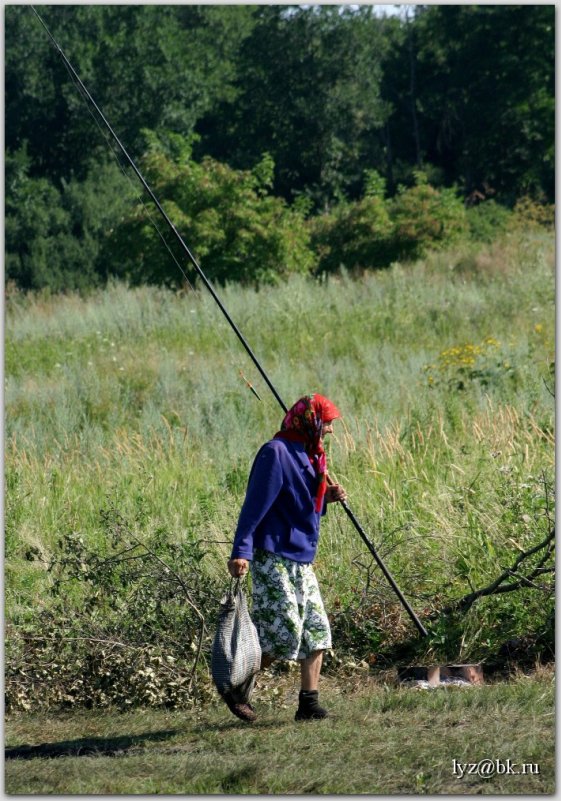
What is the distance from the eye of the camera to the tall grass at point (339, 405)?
7965 mm

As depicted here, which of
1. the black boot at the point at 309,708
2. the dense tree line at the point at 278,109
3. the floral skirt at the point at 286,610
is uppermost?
the dense tree line at the point at 278,109

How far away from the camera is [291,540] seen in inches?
236

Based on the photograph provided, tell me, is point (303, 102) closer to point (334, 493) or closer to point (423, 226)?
point (423, 226)

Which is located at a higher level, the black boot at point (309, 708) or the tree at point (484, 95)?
the tree at point (484, 95)

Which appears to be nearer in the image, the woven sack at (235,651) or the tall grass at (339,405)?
the woven sack at (235,651)

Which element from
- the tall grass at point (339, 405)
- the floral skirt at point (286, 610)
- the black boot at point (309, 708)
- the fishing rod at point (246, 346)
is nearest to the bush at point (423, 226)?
the tall grass at point (339, 405)

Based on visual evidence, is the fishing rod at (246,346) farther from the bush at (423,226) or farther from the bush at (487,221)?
the bush at (487,221)

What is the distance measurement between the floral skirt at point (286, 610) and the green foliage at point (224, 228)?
1833 centimetres

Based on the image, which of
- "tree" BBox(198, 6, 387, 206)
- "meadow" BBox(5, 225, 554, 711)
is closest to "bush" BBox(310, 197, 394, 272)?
"meadow" BBox(5, 225, 554, 711)

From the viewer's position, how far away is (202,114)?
1649 inches

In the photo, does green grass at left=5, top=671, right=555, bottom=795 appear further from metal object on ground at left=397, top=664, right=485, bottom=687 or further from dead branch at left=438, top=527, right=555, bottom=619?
dead branch at left=438, top=527, right=555, bottom=619

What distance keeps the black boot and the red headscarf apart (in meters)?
0.96

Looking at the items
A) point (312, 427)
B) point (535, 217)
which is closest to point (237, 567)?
point (312, 427)

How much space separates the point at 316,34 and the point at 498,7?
712 centimetres
